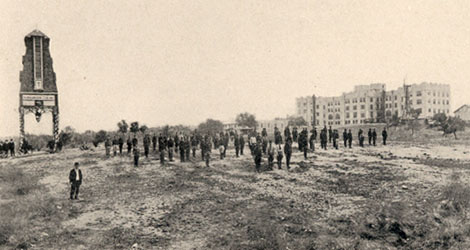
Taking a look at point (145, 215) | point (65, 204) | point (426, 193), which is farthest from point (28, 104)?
point (426, 193)

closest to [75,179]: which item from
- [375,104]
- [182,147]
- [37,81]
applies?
[182,147]

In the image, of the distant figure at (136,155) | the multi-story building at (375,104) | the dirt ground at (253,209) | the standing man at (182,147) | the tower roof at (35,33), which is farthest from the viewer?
the multi-story building at (375,104)

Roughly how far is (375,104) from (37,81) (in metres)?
89.2

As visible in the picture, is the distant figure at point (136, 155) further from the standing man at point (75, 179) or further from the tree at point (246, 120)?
the tree at point (246, 120)

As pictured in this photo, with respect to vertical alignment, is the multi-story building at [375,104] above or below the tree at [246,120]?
above

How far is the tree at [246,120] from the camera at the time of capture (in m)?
103

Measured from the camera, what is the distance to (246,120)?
104 m

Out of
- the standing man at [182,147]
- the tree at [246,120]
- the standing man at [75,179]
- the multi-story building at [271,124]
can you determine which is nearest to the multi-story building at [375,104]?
the multi-story building at [271,124]

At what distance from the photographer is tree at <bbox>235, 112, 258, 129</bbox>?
4060 inches

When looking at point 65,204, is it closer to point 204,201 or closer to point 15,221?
point 15,221

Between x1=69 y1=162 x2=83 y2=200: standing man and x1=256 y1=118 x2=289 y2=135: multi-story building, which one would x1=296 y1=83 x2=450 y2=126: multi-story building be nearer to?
x1=256 y1=118 x2=289 y2=135: multi-story building

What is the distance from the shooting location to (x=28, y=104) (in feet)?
120

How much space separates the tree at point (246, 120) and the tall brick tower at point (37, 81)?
6857 cm

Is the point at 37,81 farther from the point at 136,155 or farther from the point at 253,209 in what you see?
the point at 253,209
